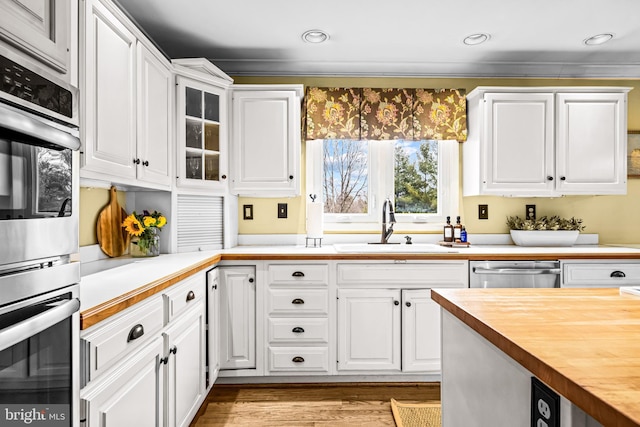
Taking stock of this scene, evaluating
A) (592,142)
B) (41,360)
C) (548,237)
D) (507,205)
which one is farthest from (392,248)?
(41,360)

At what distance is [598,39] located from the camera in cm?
280

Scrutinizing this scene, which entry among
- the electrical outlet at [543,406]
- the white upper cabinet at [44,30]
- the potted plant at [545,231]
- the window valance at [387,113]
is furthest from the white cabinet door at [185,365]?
the potted plant at [545,231]

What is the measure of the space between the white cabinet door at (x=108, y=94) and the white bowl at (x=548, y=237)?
2.81 meters

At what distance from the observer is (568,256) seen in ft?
8.45

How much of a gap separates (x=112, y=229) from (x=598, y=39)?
354cm

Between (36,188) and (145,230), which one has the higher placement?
(36,188)

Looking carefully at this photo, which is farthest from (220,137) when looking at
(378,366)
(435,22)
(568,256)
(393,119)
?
(568,256)

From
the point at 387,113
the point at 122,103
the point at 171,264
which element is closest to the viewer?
the point at 122,103

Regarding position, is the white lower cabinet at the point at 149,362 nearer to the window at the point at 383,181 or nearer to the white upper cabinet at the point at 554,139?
the window at the point at 383,181

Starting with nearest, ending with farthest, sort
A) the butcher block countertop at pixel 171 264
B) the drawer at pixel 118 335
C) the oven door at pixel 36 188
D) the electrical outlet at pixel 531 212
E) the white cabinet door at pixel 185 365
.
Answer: the oven door at pixel 36 188 → the drawer at pixel 118 335 → the butcher block countertop at pixel 171 264 → the white cabinet door at pixel 185 365 → the electrical outlet at pixel 531 212

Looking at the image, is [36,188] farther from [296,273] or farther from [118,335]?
[296,273]

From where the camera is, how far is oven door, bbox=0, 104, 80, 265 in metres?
0.77

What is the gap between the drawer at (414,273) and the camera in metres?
2.58

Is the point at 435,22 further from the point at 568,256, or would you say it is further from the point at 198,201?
the point at 198,201
